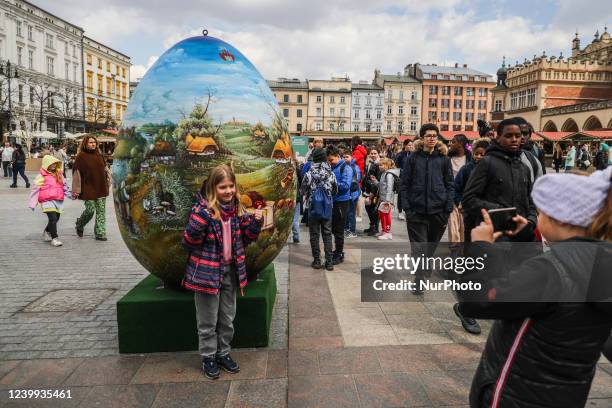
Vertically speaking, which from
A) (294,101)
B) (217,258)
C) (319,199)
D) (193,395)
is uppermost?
(294,101)

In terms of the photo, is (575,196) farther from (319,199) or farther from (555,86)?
(555,86)

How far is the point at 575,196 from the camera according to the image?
5.44 feet

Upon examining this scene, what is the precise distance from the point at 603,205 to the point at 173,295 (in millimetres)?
3229

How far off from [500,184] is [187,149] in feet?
8.80

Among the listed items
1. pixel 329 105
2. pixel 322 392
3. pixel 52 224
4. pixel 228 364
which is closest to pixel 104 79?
pixel 329 105

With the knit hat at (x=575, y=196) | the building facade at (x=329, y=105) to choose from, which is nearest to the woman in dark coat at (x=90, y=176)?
the knit hat at (x=575, y=196)

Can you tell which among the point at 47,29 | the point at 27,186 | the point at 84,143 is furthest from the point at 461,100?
the point at 84,143

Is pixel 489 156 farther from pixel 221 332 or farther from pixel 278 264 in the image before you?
pixel 278 264

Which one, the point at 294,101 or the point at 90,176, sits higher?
the point at 294,101

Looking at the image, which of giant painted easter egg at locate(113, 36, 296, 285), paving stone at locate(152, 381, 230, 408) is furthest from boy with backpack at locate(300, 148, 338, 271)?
paving stone at locate(152, 381, 230, 408)

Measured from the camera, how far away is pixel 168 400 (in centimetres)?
310

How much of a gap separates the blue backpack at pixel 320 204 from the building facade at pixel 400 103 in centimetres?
8326

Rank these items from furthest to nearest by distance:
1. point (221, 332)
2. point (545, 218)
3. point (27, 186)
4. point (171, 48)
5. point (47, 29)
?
point (47, 29) < point (27, 186) < point (171, 48) < point (221, 332) < point (545, 218)

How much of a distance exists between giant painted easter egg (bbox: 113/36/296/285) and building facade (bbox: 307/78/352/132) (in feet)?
270
